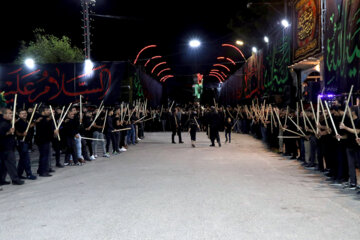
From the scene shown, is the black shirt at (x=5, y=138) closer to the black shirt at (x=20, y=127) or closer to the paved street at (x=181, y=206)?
the black shirt at (x=20, y=127)

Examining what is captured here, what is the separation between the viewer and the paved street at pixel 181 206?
5.07 meters

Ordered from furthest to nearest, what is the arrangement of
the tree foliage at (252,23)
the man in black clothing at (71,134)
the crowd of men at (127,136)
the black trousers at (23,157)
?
the tree foliage at (252,23)
the man in black clothing at (71,134)
the black trousers at (23,157)
the crowd of men at (127,136)

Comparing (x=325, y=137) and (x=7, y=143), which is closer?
(x=7, y=143)

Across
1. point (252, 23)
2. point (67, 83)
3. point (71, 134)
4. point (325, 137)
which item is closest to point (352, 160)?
point (325, 137)

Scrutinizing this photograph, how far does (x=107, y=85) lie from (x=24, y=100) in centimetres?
567

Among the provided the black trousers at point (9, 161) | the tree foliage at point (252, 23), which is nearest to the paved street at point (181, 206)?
the black trousers at point (9, 161)

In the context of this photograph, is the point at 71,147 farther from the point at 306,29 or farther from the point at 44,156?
the point at 306,29

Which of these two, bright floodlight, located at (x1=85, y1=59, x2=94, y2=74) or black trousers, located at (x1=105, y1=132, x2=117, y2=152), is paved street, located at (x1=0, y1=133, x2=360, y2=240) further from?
bright floodlight, located at (x1=85, y1=59, x2=94, y2=74)

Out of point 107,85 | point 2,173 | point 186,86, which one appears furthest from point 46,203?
point 186,86

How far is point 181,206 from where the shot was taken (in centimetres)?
646

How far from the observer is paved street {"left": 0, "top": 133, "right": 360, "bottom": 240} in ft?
16.6

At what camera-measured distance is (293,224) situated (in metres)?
5.36

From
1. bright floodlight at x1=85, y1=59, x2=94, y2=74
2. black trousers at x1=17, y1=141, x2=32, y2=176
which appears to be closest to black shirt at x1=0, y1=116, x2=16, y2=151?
black trousers at x1=17, y1=141, x2=32, y2=176

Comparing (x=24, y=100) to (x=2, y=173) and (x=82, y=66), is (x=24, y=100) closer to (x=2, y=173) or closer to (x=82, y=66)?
(x=82, y=66)
